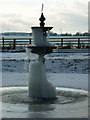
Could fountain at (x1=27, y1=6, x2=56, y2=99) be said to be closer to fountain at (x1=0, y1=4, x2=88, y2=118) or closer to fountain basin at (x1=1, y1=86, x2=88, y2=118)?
fountain at (x1=0, y1=4, x2=88, y2=118)

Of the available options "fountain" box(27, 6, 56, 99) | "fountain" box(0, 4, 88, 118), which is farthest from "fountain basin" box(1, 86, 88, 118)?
"fountain" box(27, 6, 56, 99)

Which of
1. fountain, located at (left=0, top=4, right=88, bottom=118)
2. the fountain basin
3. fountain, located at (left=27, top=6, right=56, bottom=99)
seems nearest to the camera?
the fountain basin

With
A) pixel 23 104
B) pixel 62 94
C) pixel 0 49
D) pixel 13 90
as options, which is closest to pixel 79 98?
pixel 62 94

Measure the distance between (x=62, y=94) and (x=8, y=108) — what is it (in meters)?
2.30

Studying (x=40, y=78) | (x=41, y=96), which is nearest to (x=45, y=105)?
(x=41, y=96)

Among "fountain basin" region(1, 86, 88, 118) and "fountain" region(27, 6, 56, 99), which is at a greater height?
"fountain" region(27, 6, 56, 99)

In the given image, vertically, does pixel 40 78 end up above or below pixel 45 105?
above

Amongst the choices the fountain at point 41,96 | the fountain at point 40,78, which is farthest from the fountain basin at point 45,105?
the fountain at point 40,78

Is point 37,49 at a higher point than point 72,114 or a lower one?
higher

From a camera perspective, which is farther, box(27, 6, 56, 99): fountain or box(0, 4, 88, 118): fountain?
box(27, 6, 56, 99): fountain

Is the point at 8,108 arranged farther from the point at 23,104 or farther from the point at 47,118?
the point at 47,118

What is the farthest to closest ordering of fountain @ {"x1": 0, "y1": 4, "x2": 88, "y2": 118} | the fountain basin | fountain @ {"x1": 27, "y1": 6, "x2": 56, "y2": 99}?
fountain @ {"x1": 27, "y1": 6, "x2": 56, "y2": 99} < fountain @ {"x1": 0, "y1": 4, "x2": 88, "y2": 118} < the fountain basin

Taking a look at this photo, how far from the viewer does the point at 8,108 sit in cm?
701

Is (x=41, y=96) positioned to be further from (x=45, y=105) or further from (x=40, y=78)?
(x=45, y=105)
